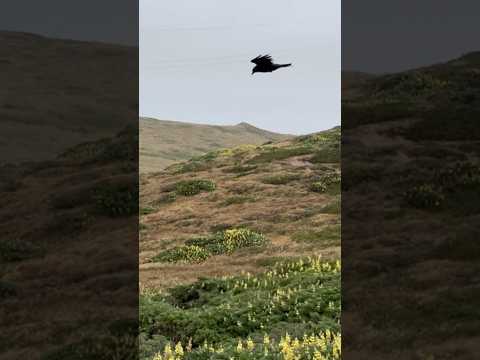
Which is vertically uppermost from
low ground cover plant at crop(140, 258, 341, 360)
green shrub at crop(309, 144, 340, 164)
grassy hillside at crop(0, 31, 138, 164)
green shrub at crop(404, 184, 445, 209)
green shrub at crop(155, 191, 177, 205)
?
grassy hillside at crop(0, 31, 138, 164)

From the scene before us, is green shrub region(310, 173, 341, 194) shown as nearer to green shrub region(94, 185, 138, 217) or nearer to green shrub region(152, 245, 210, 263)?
green shrub region(152, 245, 210, 263)

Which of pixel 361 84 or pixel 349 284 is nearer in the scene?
pixel 349 284

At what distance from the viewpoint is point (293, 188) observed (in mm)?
37594

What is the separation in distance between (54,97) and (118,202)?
1561 inches

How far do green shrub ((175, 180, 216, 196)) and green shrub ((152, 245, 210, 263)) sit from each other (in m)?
14.0

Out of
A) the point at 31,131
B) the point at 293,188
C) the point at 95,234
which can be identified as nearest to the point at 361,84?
the point at 293,188

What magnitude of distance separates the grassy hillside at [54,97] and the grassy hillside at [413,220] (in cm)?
703

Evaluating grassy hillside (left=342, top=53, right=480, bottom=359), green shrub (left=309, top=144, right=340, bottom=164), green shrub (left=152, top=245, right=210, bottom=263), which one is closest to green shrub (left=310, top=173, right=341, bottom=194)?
grassy hillside (left=342, top=53, right=480, bottom=359)

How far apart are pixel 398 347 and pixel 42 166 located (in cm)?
2718

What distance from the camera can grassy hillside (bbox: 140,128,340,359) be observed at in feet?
42.9

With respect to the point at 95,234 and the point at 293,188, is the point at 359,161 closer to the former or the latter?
the point at 293,188

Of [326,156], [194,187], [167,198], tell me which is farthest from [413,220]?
[326,156]

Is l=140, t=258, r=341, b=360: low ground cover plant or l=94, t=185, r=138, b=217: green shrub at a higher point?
l=94, t=185, r=138, b=217: green shrub

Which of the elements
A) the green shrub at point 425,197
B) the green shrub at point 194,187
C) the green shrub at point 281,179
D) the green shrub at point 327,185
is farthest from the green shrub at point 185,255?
the green shrub at point 281,179
